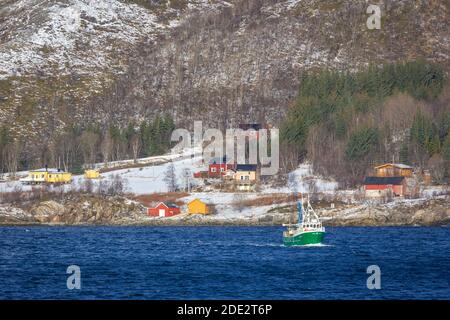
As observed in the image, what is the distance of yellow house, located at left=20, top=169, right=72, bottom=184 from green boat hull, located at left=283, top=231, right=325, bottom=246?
6799cm

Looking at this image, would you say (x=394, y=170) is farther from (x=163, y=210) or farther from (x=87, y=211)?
(x=87, y=211)

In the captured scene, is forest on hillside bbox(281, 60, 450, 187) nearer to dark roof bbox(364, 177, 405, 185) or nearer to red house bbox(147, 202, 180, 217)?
dark roof bbox(364, 177, 405, 185)

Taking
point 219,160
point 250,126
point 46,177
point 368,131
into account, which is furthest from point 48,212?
point 250,126

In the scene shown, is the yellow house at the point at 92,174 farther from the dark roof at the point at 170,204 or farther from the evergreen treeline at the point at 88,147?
the dark roof at the point at 170,204

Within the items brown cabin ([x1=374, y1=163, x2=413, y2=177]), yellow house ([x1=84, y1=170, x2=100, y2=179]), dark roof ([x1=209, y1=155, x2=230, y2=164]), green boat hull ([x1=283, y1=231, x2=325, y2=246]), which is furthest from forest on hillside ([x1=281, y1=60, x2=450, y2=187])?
green boat hull ([x1=283, y1=231, x2=325, y2=246])

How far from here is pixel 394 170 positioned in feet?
508

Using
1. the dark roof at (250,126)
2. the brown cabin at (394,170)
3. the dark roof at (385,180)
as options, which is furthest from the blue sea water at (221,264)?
the dark roof at (250,126)

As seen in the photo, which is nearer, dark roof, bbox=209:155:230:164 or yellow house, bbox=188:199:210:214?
yellow house, bbox=188:199:210:214

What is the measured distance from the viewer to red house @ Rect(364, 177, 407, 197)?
14588 cm

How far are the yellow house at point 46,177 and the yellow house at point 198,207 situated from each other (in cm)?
2726

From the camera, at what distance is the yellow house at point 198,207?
144 metres

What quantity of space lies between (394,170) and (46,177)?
193ft
